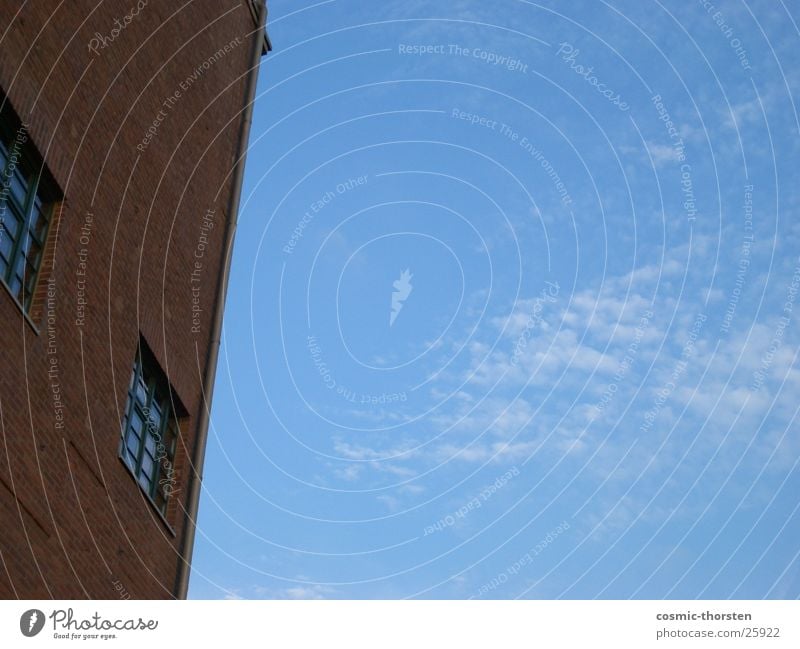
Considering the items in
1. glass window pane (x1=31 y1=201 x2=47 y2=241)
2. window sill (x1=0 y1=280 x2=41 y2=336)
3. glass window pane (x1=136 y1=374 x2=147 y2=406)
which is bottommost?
window sill (x1=0 y1=280 x2=41 y2=336)

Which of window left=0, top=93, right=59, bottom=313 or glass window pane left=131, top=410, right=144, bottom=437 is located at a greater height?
window left=0, top=93, right=59, bottom=313

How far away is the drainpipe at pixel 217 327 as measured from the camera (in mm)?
18125

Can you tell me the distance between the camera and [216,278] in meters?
20.6

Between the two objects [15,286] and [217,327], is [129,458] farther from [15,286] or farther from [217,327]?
[217,327]

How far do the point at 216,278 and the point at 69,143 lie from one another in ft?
18.5

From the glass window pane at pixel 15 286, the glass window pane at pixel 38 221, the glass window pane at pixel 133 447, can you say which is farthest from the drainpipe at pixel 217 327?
the glass window pane at pixel 15 286

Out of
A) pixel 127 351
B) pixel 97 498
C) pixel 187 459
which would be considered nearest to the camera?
pixel 97 498

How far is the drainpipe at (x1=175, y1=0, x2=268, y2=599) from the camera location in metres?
18.1

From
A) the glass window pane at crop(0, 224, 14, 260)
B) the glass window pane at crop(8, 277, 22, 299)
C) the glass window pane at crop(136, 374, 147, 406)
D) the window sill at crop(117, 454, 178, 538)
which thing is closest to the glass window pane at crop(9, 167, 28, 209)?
the glass window pane at crop(0, 224, 14, 260)

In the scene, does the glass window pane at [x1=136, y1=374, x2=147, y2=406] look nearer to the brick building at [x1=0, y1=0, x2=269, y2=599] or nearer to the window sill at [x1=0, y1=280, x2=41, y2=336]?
the brick building at [x1=0, y1=0, x2=269, y2=599]
